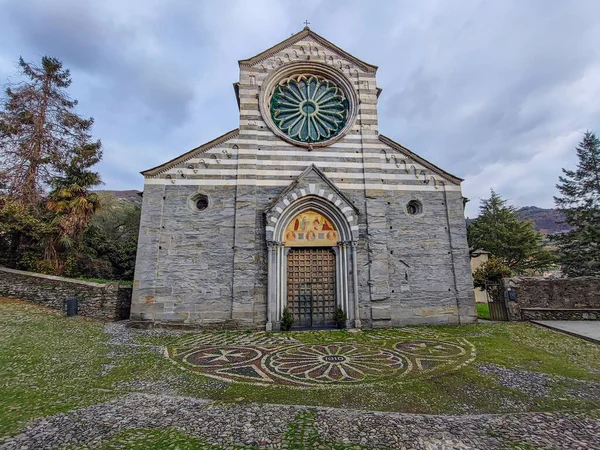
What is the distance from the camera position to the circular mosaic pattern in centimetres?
648

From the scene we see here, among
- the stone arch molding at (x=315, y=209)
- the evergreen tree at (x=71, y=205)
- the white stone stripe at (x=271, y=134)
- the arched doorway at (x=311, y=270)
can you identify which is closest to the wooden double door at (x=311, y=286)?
→ the arched doorway at (x=311, y=270)

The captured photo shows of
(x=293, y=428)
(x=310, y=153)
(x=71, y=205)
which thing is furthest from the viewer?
(x=71, y=205)

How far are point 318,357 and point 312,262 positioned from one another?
17.9 ft

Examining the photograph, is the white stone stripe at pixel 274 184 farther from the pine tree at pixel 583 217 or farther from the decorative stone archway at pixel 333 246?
the pine tree at pixel 583 217

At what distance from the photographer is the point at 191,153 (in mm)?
13391

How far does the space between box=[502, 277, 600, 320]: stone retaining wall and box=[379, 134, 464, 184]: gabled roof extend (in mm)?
5335

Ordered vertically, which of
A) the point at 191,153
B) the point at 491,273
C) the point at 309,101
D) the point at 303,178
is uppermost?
the point at 309,101

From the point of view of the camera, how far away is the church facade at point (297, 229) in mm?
12258

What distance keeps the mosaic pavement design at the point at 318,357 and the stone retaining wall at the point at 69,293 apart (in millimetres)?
4417

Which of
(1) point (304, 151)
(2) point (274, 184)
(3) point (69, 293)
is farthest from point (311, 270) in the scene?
(3) point (69, 293)

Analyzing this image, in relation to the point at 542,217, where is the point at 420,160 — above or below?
below

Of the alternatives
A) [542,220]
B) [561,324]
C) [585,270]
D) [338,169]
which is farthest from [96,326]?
[542,220]

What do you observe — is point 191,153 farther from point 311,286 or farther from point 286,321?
point 286,321

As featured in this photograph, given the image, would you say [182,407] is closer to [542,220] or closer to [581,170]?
[581,170]
